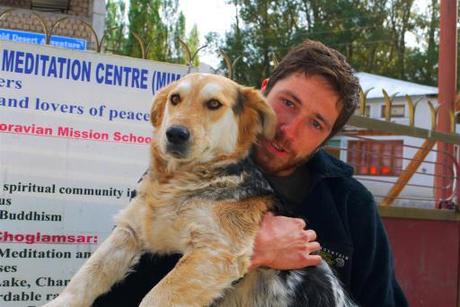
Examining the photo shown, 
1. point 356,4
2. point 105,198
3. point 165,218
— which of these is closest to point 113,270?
point 165,218

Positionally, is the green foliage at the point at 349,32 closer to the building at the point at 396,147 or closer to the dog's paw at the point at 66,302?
the building at the point at 396,147

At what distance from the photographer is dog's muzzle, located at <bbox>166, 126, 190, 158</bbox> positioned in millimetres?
2389

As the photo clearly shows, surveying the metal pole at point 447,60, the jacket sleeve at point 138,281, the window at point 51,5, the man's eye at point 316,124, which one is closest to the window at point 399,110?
the metal pole at point 447,60

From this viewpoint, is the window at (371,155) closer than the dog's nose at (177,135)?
No

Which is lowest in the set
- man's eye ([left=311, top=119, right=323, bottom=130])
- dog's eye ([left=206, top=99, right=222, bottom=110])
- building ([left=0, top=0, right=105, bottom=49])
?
man's eye ([left=311, top=119, right=323, bottom=130])

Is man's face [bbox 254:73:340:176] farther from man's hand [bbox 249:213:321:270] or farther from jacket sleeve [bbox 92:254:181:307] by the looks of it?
jacket sleeve [bbox 92:254:181:307]

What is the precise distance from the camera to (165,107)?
104 inches

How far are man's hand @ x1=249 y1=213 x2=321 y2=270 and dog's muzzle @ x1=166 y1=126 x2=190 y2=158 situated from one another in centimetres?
45

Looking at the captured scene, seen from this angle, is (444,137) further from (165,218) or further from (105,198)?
(165,218)

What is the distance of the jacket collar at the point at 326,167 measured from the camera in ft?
9.32

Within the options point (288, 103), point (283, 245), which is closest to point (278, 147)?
point (288, 103)

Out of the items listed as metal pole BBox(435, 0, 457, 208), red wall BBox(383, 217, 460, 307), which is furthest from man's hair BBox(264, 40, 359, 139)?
metal pole BBox(435, 0, 457, 208)

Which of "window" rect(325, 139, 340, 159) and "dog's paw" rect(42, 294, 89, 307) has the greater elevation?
"window" rect(325, 139, 340, 159)

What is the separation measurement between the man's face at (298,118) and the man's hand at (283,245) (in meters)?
0.32
